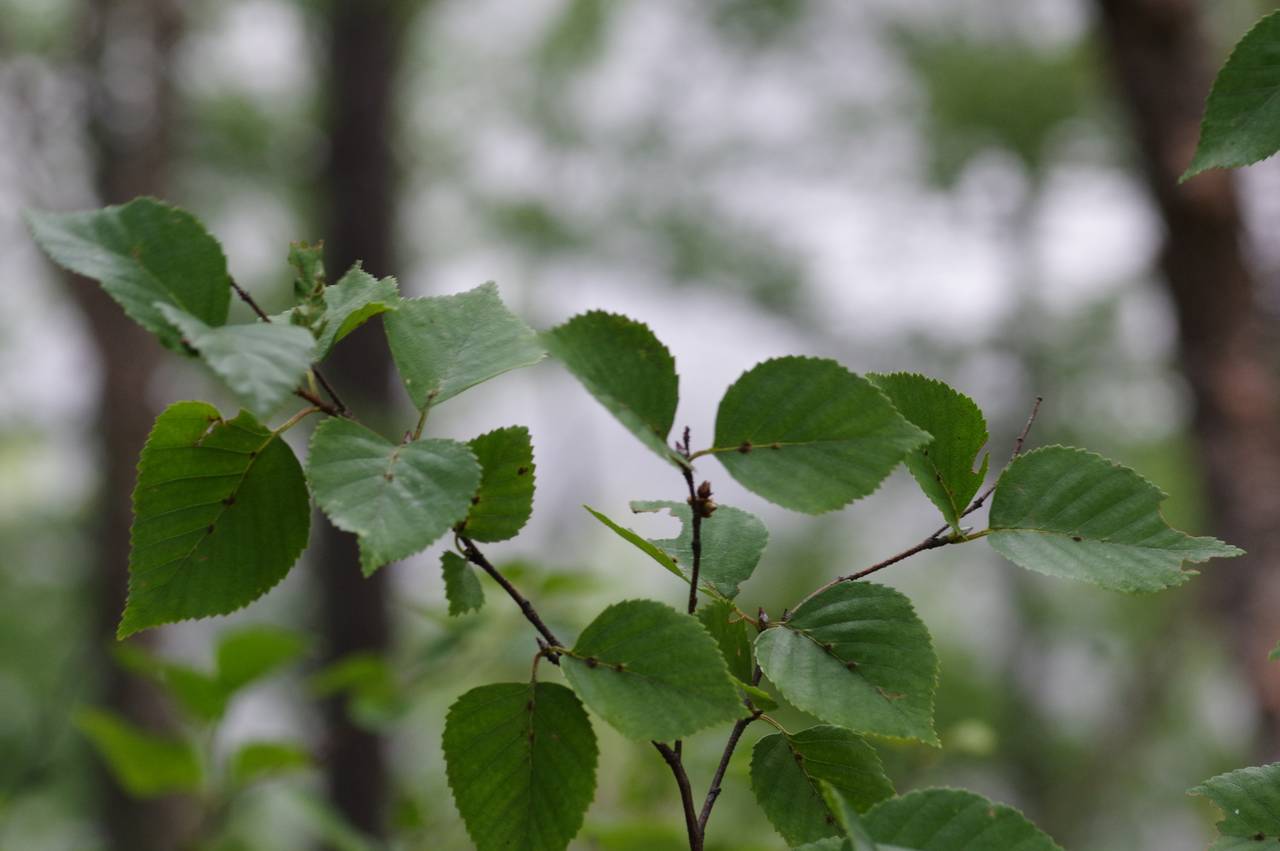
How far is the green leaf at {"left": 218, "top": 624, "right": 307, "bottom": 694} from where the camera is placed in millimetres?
572

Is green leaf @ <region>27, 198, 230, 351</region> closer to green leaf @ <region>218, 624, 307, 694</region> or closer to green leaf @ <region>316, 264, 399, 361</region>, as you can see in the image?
green leaf @ <region>316, 264, 399, 361</region>

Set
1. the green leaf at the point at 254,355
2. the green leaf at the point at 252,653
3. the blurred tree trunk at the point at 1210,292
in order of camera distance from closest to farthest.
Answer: the green leaf at the point at 254,355 → the green leaf at the point at 252,653 → the blurred tree trunk at the point at 1210,292

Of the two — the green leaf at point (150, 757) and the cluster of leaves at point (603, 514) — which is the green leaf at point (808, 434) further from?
the green leaf at point (150, 757)

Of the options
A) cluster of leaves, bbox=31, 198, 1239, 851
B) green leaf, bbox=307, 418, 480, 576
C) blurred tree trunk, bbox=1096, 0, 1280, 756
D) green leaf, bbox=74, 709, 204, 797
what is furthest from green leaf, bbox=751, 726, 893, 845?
blurred tree trunk, bbox=1096, 0, 1280, 756

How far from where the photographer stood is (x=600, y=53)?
5281 mm

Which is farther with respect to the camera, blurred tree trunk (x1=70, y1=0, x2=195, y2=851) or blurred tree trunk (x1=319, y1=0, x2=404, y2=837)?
blurred tree trunk (x1=70, y1=0, x2=195, y2=851)

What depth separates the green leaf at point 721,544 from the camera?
282mm

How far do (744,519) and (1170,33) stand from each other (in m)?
1.55

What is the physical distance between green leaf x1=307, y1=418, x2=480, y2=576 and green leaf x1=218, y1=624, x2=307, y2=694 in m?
0.39

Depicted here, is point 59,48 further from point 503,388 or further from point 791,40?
point 503,388

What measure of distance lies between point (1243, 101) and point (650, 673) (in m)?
0.21

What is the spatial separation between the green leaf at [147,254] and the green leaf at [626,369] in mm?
79

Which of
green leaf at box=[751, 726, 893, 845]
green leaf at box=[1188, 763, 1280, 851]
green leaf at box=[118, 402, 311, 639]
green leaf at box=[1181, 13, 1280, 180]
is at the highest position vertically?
green leaf at box=[1181, 13, 1280, 180]

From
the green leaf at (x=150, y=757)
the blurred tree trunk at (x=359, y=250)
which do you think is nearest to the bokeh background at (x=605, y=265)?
the blurred tree trunk at (x=359, y=250)
